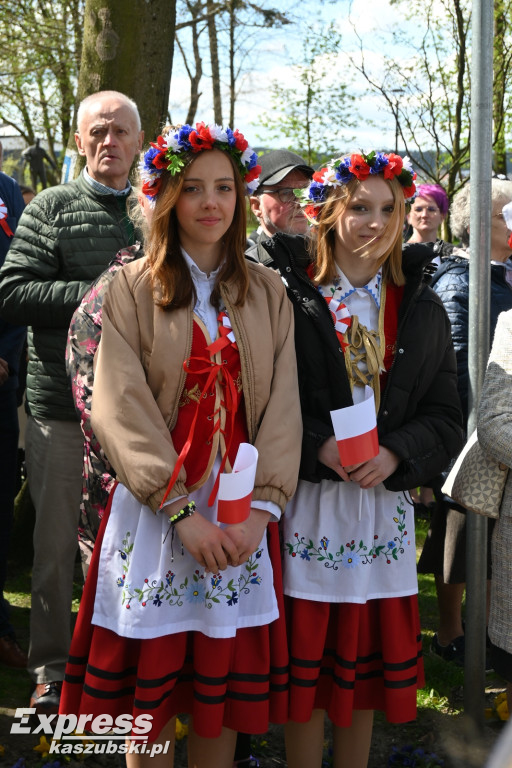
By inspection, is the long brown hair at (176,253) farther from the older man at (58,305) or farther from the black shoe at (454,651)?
the black shoe at (454,651)

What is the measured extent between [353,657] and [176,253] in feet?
4.54

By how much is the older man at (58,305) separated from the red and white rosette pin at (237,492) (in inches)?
52.0

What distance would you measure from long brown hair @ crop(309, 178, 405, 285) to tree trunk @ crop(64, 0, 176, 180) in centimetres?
215

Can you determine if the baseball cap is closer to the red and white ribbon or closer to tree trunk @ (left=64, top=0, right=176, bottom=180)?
tree trunk @ (left=64, top=0, right=176, bottom=180)

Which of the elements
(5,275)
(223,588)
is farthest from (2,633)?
(223,588)

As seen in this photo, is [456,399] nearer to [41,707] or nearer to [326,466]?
[326,466]

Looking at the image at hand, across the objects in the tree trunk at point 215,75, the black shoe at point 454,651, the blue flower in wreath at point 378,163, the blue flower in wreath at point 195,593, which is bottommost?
the black shoe at point 454,651

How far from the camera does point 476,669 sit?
3.28 m

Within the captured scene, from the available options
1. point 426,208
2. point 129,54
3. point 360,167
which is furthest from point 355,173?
point 426,208

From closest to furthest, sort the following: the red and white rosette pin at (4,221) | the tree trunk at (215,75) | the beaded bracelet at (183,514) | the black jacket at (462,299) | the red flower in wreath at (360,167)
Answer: the beaded bracelet at (183,514), the red flower in wreath at (360,167), the black jacket at (462,299), the red and white rosette pin at (4,221), the tree trunk at (215,75)

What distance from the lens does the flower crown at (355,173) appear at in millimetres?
2785

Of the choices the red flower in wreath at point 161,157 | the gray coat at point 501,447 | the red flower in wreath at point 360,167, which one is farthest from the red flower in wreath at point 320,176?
the gray coat at point 501,447

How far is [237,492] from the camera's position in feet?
7.39

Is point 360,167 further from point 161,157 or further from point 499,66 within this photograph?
point 499,66
